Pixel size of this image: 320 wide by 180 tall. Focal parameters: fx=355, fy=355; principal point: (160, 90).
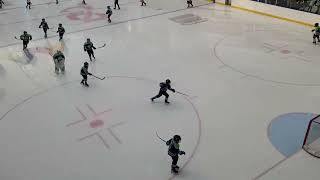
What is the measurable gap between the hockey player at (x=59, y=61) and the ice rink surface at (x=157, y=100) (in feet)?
0.79

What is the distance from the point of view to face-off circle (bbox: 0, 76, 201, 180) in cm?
644

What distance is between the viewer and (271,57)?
11242mm

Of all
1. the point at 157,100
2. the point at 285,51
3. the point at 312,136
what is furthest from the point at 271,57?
the point at 312,136

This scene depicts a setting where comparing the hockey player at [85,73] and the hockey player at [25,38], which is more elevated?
the hockey player at [25,38]

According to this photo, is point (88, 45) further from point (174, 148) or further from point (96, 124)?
point (174, 148)

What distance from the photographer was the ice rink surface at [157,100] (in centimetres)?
648

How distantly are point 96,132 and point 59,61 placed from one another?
3.55 meters

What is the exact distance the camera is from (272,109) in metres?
8.23

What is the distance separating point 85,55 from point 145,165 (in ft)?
20.7

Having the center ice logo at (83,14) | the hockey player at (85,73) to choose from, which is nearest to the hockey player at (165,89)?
the hockey player at (85,73)

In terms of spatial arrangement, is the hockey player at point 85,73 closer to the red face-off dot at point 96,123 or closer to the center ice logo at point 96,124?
the center ice logo at point 96,124

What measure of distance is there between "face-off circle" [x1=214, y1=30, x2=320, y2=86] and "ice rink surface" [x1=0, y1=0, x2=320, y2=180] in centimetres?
3

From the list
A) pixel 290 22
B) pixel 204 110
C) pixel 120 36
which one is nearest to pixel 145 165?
pixel 204 110

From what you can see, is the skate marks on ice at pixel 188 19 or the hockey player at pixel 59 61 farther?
the skate marks on ice at pixel 188 19
